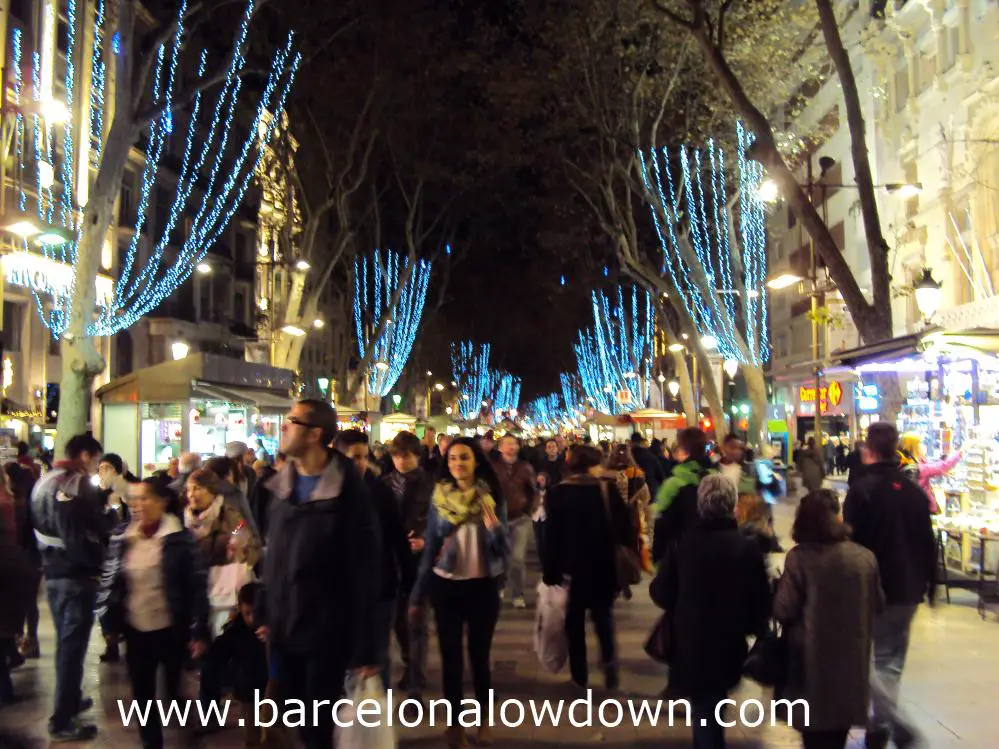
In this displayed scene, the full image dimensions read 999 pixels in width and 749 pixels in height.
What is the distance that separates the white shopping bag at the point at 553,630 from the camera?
742cm

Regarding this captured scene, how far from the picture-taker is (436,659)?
350 inches

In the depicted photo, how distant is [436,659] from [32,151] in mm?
19722

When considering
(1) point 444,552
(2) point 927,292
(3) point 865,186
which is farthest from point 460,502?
(2) point 927,292

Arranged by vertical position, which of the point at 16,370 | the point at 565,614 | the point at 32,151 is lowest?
the point at 565,614

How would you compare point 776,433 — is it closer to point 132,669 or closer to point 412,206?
point 412,206

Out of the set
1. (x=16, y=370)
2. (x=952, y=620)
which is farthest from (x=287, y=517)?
(x=16, y=370)

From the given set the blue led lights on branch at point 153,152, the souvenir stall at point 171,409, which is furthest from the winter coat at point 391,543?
the souvenir stall at point 171,409

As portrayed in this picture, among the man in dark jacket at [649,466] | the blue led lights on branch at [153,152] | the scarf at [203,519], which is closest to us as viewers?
the scarf at [203,519]

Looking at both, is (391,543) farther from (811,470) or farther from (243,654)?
(811,470)

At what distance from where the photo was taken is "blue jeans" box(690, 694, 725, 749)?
5.16 metres

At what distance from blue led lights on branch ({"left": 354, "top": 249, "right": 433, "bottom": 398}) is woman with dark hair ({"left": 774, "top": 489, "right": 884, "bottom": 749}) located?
3196 centimetres

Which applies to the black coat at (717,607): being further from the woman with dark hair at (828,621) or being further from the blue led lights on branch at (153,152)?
the blue led lights on branch at (153,152)

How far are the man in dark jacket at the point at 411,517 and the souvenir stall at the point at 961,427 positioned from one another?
17.6 ft

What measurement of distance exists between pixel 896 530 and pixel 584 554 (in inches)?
Answer: 83.0
